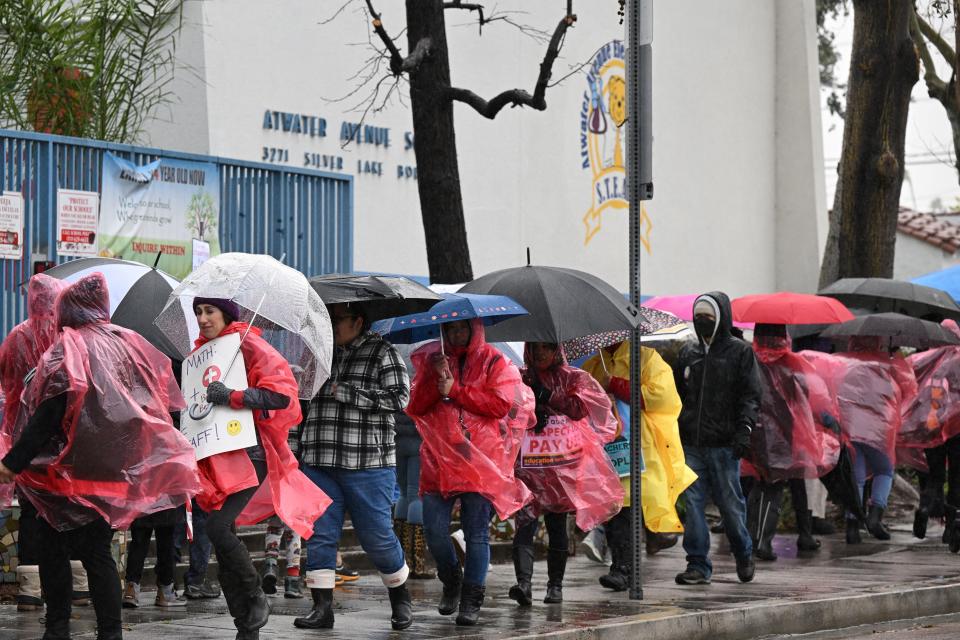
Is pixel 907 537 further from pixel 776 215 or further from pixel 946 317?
pixel 776 215

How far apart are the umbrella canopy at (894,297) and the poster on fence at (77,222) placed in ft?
22.6

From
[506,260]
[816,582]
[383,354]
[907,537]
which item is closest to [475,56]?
[506,260]

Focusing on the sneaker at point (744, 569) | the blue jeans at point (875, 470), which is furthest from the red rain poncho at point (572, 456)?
the blue jeans at point (875, 470)

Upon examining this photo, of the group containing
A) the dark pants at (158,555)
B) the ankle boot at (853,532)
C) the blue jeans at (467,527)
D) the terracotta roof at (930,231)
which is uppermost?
the terracotta roof at (930,231)

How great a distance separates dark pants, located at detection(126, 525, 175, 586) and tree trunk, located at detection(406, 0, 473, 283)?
13.9 ft

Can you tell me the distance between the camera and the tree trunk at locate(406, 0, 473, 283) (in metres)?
12.9

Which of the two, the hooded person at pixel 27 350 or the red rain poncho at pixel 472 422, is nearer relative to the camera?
the hooded person at pixel 27 350

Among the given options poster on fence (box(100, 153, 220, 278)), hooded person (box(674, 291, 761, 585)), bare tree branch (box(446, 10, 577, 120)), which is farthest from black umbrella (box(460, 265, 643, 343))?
poster on fence (box(100, 153, 220, 278))

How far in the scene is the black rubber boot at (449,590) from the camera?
8930mm

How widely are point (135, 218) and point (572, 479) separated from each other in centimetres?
466

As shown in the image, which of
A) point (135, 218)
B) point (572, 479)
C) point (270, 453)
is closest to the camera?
point (270, 453)

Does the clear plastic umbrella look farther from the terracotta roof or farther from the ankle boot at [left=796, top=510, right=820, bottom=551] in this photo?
the terracotta roof

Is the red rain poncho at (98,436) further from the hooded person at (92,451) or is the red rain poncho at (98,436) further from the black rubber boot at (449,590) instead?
the black rubber boot at (449,590)

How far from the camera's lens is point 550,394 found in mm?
9547
